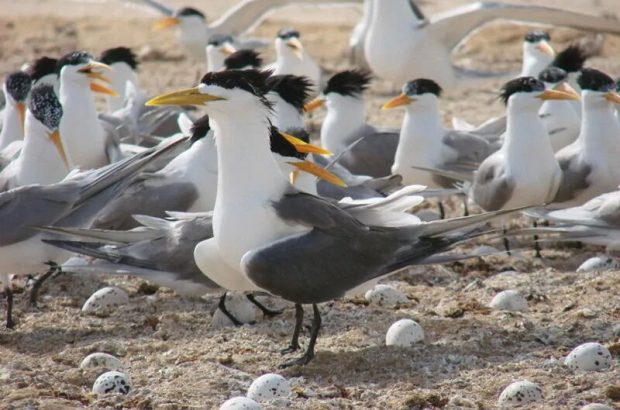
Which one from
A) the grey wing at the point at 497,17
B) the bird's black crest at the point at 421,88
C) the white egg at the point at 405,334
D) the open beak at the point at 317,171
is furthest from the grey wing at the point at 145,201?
the grey wing at the point at 497,17

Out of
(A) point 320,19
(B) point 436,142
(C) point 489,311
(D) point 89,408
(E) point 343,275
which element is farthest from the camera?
(A) point 320,19

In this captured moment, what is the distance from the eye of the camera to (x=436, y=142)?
338 inches

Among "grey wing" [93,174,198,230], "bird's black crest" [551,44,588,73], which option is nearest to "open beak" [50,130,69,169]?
"grey wing" [93,174,198,230]

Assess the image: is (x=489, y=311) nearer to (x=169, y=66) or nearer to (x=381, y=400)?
(x=381, y=400)

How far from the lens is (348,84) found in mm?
9164

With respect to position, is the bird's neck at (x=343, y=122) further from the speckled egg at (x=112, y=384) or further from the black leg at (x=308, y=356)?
the speckled egg at (x=112, y=384)

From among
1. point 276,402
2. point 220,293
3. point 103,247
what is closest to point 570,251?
point 220,293

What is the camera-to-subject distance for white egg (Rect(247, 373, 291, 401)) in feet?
15.9

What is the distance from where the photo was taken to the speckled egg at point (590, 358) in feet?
16.4

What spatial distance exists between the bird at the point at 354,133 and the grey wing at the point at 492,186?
111cm

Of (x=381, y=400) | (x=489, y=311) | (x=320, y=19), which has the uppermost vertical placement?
(x=381, y=400)

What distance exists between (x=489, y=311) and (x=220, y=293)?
4.63 ft

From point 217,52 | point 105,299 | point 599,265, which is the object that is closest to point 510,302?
point 599,265

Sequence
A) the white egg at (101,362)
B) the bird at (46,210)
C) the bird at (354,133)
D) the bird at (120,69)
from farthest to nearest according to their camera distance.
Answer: the bird at (120,69), the bird at (354,133), the bird at (46,210), the white egg at (101,362)
